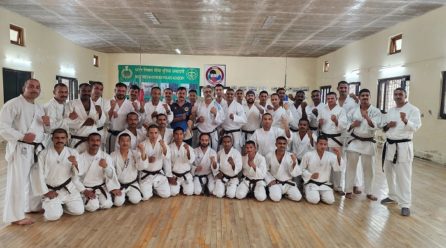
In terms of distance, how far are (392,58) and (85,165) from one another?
24.7ft

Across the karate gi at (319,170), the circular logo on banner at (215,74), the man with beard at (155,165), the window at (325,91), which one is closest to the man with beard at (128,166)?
the man with beard at (155,165)

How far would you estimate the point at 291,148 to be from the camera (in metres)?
4.71

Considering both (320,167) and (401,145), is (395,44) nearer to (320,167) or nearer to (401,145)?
(401,145)

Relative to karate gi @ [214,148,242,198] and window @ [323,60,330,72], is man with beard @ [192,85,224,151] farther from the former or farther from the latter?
window @ [323,60,330,72]

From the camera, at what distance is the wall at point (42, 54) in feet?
23.3

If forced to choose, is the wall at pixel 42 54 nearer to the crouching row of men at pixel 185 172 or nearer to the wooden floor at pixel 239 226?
the wooden floor at pixel 239 226

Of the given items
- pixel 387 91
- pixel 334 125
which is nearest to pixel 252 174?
pixel 334 125

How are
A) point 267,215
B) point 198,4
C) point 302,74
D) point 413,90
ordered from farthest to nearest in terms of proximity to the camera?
point 302,74 < point 413,90 < point 198,4 < point 267,215

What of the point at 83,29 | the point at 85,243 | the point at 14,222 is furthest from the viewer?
the point at 83,29

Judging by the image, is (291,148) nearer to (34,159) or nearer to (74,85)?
(34,159)

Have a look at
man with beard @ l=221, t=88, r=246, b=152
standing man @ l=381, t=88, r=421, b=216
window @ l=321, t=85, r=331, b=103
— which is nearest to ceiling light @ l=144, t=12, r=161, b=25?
man with beard @ l=221, t=88, r=246, b=152

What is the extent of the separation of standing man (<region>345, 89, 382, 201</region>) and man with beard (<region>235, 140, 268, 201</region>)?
1.14 meters

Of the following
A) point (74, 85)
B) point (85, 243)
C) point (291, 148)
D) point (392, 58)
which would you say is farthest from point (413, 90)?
point (74, 85)

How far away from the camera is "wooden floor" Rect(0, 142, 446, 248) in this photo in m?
2.71
